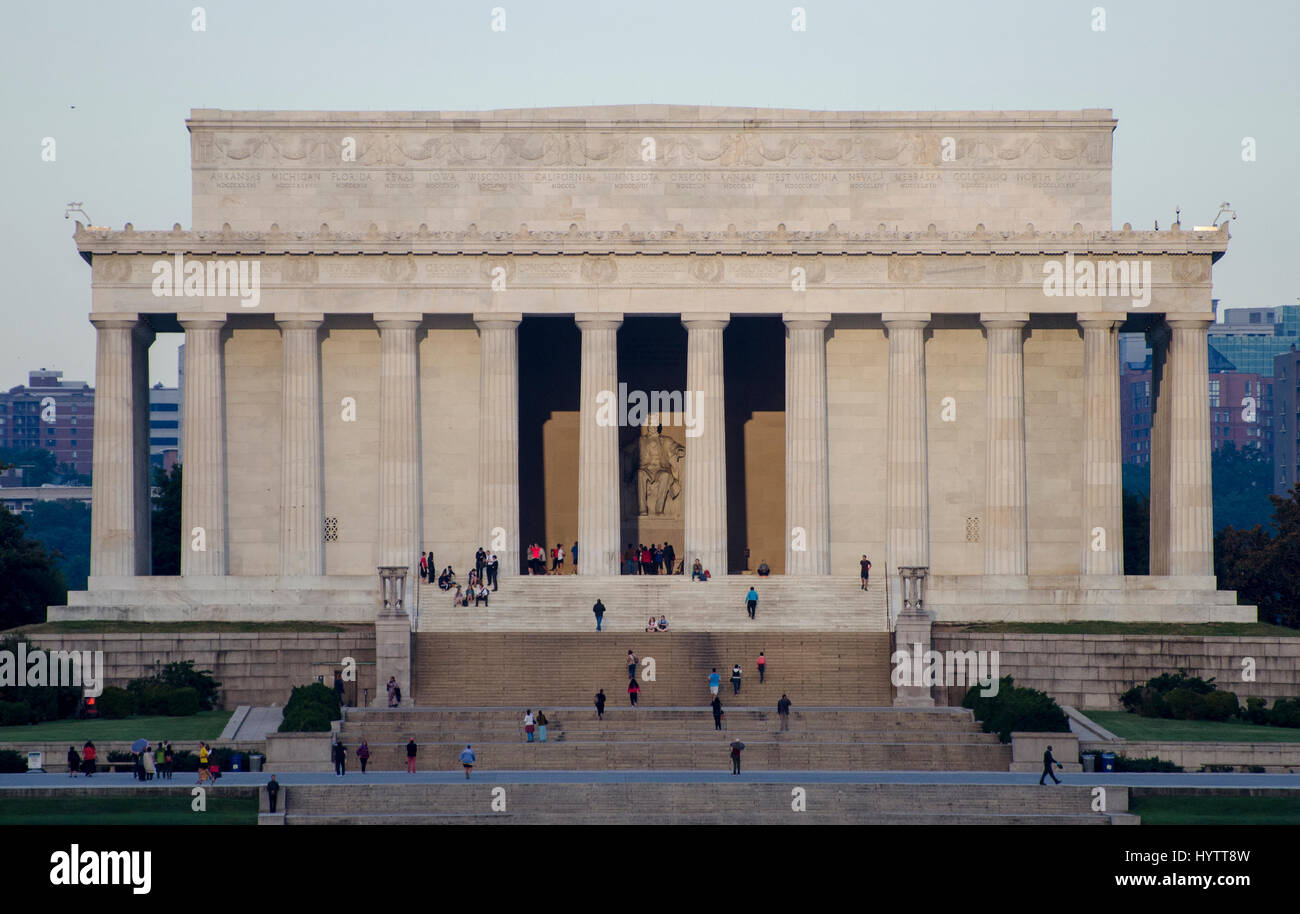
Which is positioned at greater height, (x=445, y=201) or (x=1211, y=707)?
(x=445, y=201)

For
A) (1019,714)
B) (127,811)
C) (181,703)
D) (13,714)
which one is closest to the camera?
(127,811)

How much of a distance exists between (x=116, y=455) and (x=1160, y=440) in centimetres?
3805

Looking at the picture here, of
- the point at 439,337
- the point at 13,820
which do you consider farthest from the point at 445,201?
the point at 13,820

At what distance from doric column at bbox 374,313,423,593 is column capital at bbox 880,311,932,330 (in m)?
16.9

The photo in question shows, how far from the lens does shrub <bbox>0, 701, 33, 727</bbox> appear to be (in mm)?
60594

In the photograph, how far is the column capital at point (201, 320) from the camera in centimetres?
7731

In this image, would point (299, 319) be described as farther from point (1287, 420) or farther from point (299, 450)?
point (1287, 420)

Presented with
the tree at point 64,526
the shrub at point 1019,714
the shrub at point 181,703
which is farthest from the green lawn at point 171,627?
the tree at point 64,526

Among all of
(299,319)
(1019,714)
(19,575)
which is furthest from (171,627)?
(1019,714)

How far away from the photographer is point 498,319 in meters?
77.3

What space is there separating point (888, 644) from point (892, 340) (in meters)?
15.0

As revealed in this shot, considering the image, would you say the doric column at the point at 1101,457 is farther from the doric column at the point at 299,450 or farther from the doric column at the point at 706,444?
the doric column at the point at 299,450

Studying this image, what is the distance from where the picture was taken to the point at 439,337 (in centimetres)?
7994
